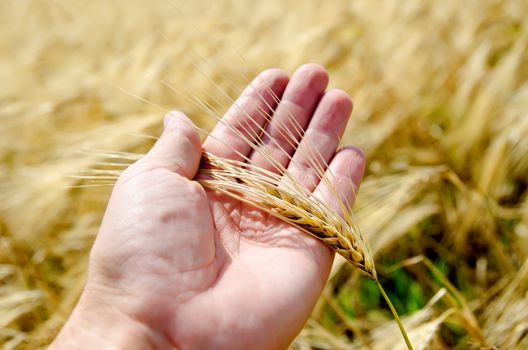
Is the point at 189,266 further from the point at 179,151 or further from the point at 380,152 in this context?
the point at 380,152

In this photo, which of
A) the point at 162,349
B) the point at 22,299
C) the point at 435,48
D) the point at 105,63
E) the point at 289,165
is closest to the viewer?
the point at 162,349

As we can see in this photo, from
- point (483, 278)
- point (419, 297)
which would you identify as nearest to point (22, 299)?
point (419, 297)

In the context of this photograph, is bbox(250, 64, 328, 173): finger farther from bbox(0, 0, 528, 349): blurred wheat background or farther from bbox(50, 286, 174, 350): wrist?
bbox(50, 286, 174, 350): wrist

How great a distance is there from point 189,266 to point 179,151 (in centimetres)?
27

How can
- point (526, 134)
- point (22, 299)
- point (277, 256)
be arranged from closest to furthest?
point (277, 256) < point (22, 299) < point (526, 134)

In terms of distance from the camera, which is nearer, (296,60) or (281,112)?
(281,112)

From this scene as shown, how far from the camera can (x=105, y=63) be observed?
111 inches

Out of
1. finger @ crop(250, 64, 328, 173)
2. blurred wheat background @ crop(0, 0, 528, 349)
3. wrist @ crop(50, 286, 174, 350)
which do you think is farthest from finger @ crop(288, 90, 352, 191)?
wrist @ crop(50, 286, 174, 350)

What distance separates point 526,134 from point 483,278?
0.43m

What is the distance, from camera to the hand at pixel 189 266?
1.09 metres

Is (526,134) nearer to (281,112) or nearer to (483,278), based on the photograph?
(483,278)

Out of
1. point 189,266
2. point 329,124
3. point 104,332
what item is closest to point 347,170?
point 329,124

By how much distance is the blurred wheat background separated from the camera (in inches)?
61.2

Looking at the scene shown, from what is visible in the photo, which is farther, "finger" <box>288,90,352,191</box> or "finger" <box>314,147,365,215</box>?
"finger" <box>288,90,352,191</box>
